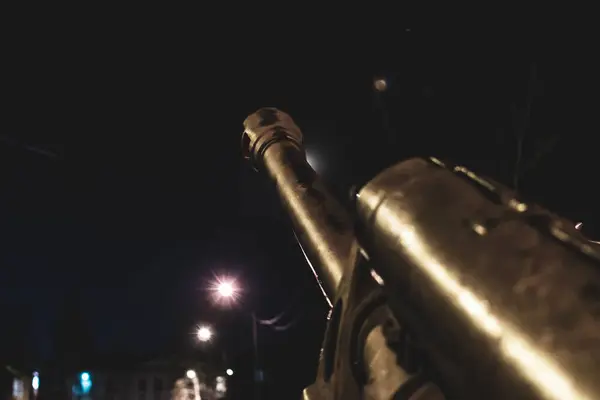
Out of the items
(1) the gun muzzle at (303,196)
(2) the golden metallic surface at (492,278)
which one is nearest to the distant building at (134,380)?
(1) the gun muzzle at (303,196)

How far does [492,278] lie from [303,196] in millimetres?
1133

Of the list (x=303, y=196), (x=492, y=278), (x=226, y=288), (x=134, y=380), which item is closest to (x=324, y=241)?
(x=303, y=196)

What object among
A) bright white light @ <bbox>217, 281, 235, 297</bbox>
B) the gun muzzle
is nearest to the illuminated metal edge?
the gun muzzle

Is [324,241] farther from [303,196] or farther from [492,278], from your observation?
[492,278]

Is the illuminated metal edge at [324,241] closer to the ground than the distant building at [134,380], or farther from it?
closer to the ground

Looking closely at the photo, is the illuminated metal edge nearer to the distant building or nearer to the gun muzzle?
the gun muzzle

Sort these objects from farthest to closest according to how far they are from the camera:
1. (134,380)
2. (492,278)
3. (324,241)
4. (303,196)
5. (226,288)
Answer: (134,380) → (226,288) → (303,196) → (324,241) → (492,278)

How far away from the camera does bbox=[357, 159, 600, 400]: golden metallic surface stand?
683 millimetres

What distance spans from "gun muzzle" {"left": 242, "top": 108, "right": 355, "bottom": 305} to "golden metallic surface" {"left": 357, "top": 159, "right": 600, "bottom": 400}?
398 millimetres

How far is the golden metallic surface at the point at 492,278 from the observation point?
2.24ft

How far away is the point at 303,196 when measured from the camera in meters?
1.89

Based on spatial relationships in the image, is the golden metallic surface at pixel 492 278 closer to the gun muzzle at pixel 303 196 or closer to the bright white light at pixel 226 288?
the gun muzzle at pixel 303 196

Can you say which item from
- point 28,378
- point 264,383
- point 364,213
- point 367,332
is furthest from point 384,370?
Answer: point 28,378

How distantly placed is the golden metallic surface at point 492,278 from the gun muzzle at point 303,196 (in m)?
0.40
